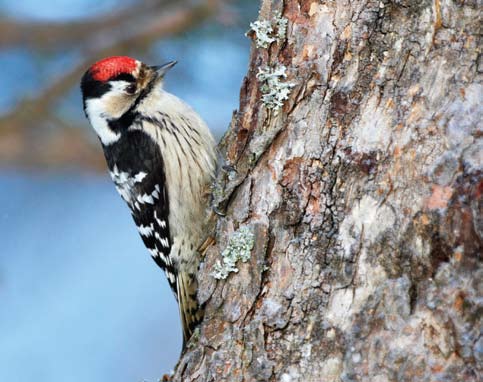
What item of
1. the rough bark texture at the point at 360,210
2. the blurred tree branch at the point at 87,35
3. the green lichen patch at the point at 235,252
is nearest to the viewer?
the rough bark texture at the point at 360,210

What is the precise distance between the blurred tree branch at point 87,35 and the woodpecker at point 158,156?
1922mm

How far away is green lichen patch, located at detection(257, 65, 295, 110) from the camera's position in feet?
9.60

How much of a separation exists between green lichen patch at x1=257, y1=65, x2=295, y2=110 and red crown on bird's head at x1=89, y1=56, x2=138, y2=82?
1.29 m

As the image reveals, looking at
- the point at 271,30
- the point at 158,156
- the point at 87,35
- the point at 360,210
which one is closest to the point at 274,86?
the point at 271,30

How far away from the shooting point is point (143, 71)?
4.17 meters

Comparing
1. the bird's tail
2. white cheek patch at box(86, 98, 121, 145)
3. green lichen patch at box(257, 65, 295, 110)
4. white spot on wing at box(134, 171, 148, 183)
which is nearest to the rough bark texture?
green lichen patch at box(257, 65, 295, 110)

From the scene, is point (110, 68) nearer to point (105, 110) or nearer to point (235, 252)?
point (105, 110)

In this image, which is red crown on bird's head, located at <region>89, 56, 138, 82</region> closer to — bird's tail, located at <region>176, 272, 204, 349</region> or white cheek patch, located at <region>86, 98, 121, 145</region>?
white cheek patch, located at <region>86, 98, 121, 145</region>

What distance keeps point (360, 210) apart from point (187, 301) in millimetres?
1437

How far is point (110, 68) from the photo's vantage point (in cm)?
401

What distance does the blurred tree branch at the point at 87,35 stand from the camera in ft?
19.7

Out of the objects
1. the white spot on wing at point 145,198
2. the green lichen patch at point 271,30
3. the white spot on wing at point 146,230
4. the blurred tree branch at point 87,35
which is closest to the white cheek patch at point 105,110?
the white spot on wing at point 145,198

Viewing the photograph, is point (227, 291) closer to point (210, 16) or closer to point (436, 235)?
point (436, 235)

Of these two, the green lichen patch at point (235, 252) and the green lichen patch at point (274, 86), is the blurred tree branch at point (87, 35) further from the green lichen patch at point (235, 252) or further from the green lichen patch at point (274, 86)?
the green lichen patch at point (235, 252)
